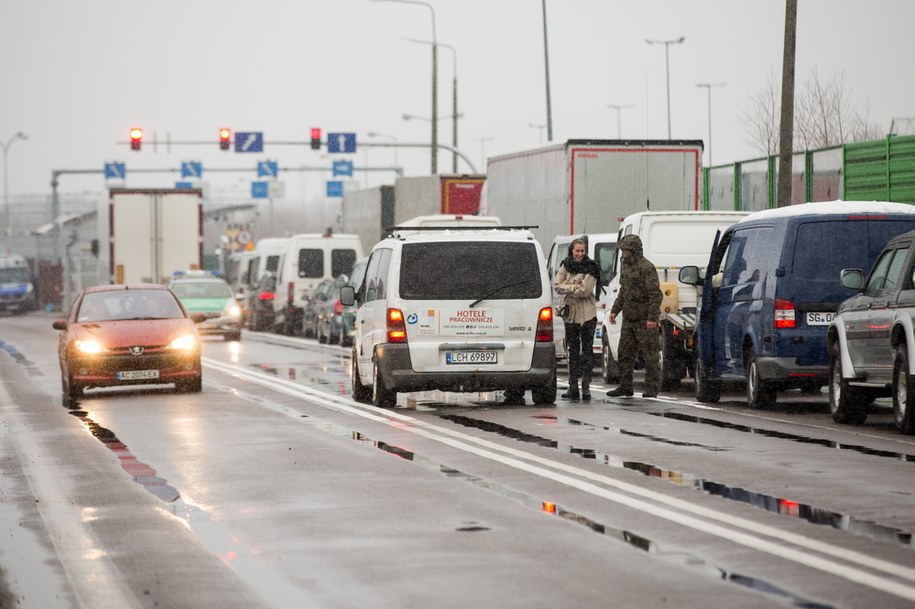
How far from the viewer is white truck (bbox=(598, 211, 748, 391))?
72.7ft

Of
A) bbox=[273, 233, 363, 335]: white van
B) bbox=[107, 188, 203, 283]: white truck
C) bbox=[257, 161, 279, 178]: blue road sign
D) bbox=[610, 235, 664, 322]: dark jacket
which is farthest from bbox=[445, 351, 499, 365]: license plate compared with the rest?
bbox=[257, 161, 279, 178]: blue road sign

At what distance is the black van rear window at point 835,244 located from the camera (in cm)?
1802

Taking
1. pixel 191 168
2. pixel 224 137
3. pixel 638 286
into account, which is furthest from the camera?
pixel 191 168

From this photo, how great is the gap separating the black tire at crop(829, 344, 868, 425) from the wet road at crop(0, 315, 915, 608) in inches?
6.6

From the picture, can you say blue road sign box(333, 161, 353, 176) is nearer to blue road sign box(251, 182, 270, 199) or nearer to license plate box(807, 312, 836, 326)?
blue road sign box(251, 182, 270, 199)

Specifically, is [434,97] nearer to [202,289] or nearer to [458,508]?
[202,289]

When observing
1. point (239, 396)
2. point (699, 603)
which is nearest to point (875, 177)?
point (239, 396)

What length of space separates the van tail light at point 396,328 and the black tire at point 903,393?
5.43 meters

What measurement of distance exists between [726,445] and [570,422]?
2810 millimetres

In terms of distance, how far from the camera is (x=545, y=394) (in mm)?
19594

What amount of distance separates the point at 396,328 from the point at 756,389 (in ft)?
12.2

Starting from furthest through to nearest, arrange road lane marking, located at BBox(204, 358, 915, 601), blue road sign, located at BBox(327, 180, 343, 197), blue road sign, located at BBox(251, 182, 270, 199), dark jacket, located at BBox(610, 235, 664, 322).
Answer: blue road sign, located at BBox(251, 182, 270, 199) → blue road sign, located at BBox(327, 180, 343, 197) → dark jacket, located at BBox(610, 235, 664, 322) → road lane marking, located at BBox(204, 358, 915, 601)

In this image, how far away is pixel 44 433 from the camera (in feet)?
56.7

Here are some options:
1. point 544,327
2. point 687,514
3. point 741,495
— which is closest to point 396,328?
point 544,327
